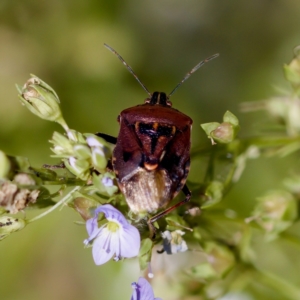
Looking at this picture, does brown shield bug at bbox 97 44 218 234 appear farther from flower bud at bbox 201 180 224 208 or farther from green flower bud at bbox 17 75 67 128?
green flower bud at bbox 17 75 67 128

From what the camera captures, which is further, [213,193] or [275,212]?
[275,212]

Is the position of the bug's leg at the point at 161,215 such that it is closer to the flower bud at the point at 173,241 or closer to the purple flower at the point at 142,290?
the flower bud at the point at 173,241

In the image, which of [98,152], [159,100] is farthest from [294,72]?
[98,152]

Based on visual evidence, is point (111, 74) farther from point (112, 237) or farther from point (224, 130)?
point (112, 237)

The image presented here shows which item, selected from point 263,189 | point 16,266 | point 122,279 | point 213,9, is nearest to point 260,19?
point 213,9

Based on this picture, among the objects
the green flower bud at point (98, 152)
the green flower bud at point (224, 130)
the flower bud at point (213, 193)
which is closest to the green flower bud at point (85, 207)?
the green flower bud at point (98, 152)
